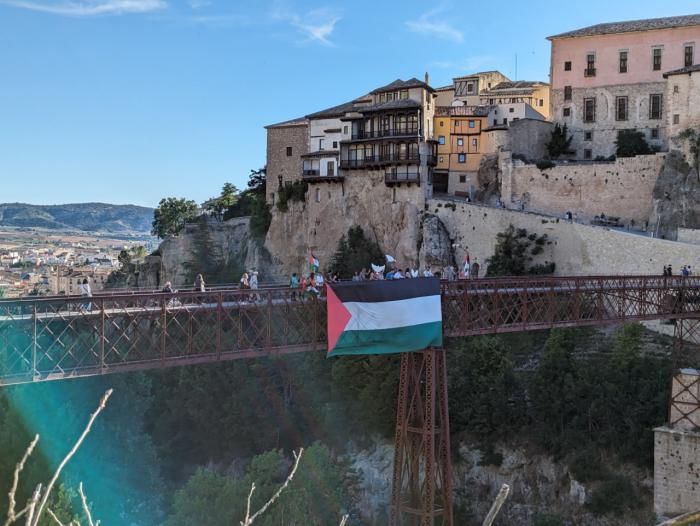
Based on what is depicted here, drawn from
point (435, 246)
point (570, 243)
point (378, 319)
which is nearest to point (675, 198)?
point (570, 243)

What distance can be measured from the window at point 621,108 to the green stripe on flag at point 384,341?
39.7 meters

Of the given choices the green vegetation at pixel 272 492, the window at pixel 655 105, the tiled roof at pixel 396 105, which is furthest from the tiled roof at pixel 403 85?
the green vegetation at pixel 272 492

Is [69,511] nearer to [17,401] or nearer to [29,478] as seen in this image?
[29,478]

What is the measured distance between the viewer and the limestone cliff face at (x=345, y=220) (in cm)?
5950

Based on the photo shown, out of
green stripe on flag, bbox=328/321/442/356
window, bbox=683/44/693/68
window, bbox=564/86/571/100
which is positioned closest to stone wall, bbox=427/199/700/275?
window, bbox=564/86/571/100

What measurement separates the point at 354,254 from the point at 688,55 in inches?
987

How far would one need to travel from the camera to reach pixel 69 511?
33094mm

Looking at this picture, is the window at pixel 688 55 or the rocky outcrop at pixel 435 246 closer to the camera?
the rocky outcrop at pixel 435 246

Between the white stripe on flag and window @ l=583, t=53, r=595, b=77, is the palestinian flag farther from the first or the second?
window @ l=583, t=53, r=595, b=77

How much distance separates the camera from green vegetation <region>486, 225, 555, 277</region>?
172 ft

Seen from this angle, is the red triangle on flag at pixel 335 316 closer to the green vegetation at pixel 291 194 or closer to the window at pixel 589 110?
the window at pixel 589 110

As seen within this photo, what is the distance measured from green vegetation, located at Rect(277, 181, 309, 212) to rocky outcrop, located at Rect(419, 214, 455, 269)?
1291 cm

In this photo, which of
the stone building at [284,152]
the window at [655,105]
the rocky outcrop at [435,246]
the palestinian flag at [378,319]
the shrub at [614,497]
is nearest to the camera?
the palestinian flag at [378,319]

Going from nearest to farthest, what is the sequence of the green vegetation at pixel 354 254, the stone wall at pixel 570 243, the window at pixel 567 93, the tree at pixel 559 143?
the stone wall at pixel 570 243, the green vegetation at pixel 354 254, the tree at pixel 559 143, the window at pixel 567 93
